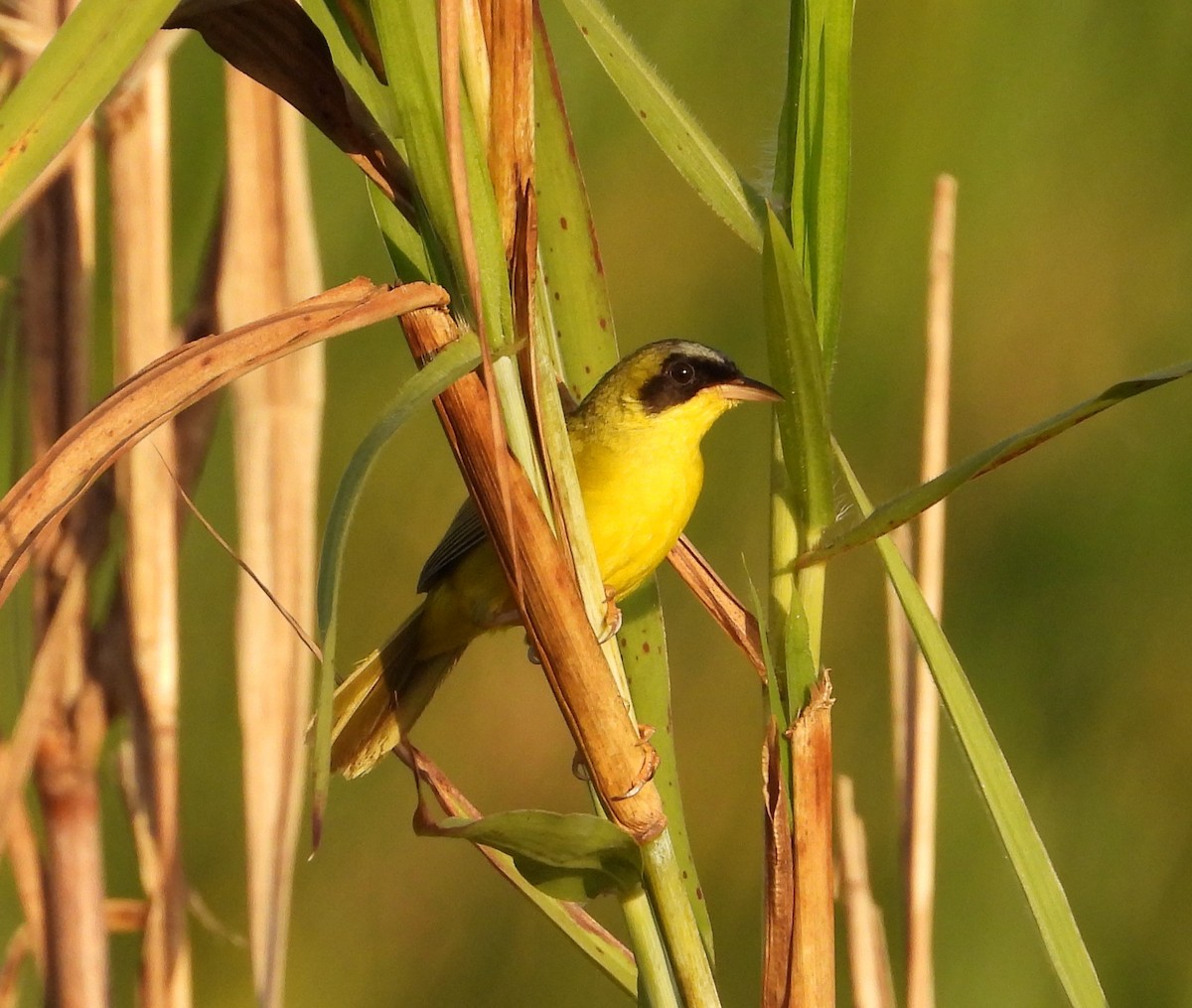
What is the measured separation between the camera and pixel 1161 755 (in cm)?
252

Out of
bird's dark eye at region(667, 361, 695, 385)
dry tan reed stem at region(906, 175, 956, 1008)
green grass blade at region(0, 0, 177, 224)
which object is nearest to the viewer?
green grass blade at region(0, 0, 177, 224)

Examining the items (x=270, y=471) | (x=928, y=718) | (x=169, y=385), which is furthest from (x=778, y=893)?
(x=270, y=471)

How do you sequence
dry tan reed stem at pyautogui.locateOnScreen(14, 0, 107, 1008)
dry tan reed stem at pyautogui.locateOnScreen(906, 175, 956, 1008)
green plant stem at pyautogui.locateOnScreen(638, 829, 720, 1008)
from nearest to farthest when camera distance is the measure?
green plant stem at pyautogui.locateOnScreen(638, 829, 720, 1008) → dry tan reed stem at pyautogui.locateOnScreen(906, 175, 956, 1008) → dry tan reed stem at pyautogui.locateOnScreen(14, 0, 107, 1008)

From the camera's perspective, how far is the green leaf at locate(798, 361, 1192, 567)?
33.5 inches

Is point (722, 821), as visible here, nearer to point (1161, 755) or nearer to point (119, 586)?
point (1161, 755)

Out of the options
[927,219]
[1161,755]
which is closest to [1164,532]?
[1161,755]

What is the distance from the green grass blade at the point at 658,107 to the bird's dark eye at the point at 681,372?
1.16 meters

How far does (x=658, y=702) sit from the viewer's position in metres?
1.16

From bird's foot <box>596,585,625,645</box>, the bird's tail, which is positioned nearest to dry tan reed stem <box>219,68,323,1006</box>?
the bird's tail

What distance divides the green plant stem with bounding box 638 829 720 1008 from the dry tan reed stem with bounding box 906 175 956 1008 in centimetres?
74

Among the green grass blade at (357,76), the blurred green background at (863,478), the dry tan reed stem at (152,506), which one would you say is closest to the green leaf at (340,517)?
the green grass blade at (357,76)

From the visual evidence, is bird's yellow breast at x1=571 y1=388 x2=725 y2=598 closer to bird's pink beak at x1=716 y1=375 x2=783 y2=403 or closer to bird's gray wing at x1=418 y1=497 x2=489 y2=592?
bird's pink beak at x1=716 y1=375 x2=783 y2=403

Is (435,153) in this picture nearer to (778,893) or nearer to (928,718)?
(778,893)

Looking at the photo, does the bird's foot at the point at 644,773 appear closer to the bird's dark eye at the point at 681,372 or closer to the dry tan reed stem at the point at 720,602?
the dry tan reed stem at the point at 720,602
